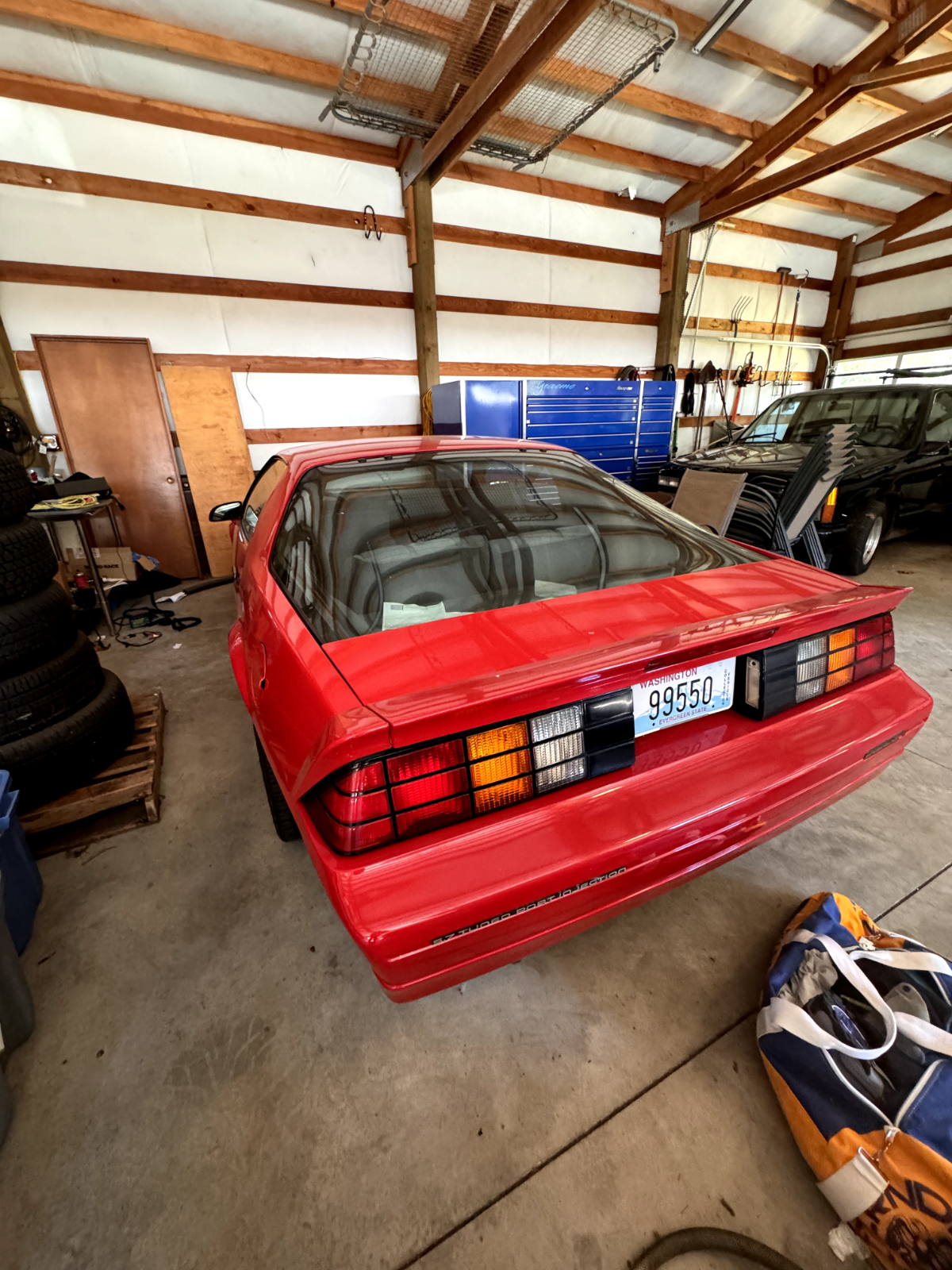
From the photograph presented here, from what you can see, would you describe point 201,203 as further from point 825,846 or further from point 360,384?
point 825,846

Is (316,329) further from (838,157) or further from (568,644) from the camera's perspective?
(838,157)

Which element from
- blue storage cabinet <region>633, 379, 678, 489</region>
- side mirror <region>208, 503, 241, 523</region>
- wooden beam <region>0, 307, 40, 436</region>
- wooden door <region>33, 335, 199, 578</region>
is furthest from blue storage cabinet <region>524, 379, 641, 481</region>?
wooden beam <region>0, 307, 40, 436</region>

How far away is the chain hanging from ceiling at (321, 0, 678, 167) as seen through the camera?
3.65m

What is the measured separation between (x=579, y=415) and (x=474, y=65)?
3.23m

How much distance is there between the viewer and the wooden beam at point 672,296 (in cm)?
738

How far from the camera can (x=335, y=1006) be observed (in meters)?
1.31

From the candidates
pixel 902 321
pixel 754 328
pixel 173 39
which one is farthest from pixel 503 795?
pixel 902 321

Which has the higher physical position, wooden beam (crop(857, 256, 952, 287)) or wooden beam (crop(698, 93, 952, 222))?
wooden beam (crop(698, 93, 952, 222))

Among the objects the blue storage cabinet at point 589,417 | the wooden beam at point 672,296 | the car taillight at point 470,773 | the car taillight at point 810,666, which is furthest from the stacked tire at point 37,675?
the wooden beam at point 672,296

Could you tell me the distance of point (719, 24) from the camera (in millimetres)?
4332

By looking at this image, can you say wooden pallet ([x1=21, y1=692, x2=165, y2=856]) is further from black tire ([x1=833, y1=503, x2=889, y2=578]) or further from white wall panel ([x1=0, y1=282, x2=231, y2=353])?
black tire ([x1=833, y1=503, x2=889, y2=578])

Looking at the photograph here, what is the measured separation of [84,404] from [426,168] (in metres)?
4.08

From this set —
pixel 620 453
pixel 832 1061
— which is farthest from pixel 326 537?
pixel 620 453

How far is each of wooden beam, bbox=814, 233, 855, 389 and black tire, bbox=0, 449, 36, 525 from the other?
12487 mm
